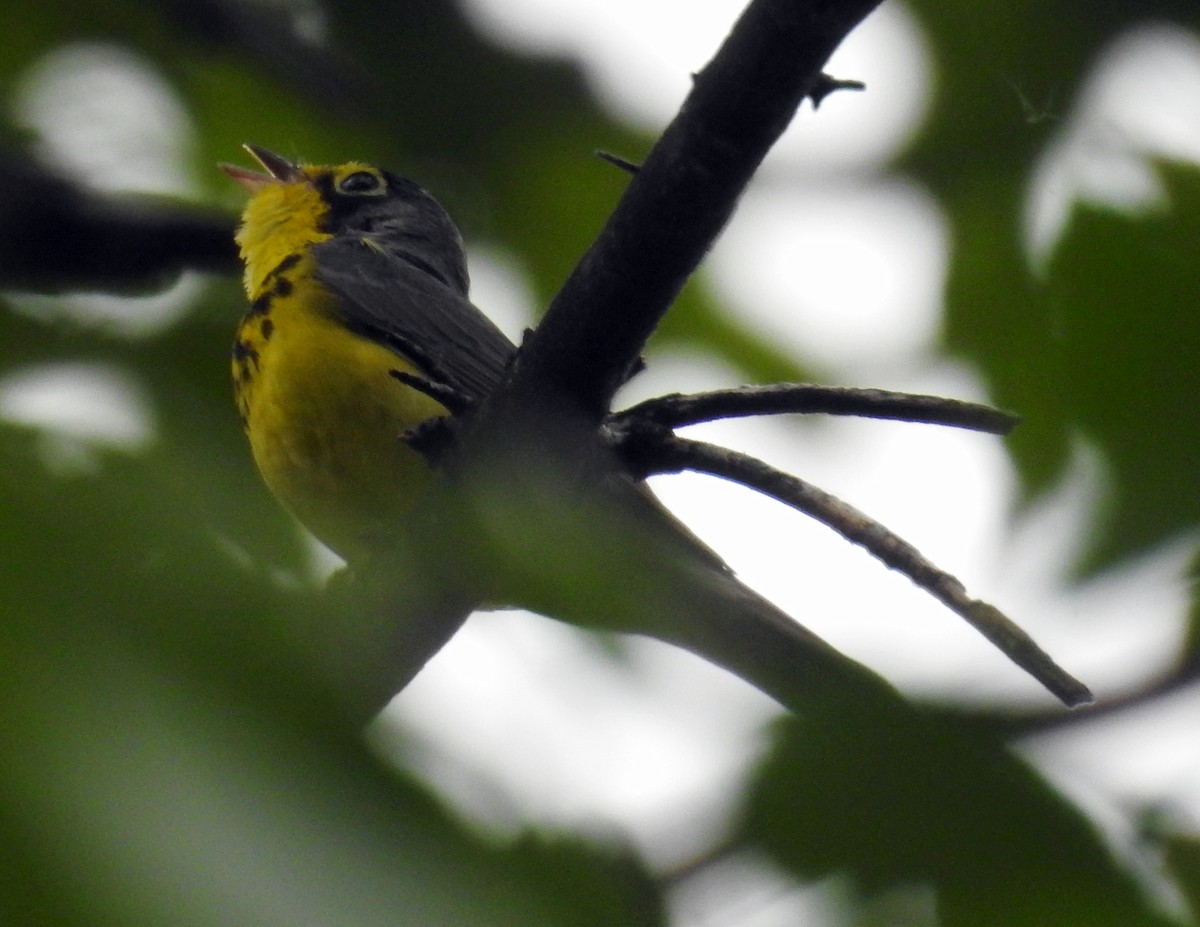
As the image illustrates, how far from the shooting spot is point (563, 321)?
2.39m

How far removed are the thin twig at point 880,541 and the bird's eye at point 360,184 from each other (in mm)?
3985

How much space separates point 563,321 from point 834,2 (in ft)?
2.56

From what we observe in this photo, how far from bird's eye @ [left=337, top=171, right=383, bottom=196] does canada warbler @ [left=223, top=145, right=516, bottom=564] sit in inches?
0.9

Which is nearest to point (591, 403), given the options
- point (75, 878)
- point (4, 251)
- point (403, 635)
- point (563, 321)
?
point (563, 321)

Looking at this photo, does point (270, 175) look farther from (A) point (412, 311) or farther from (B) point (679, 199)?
(B) point (679, 199)

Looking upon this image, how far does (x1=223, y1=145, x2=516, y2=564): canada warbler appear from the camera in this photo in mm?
5039

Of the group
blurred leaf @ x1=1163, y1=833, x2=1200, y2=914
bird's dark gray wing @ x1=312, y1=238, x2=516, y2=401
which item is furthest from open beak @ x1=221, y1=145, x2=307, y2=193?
blurred leaf @ x1=1163, y1=833, x2=1200, y2=914

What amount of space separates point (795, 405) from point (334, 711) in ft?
6.00

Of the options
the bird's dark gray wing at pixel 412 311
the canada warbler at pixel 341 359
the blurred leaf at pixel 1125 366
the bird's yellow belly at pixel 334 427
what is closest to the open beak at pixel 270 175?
the canada warbler at pixel 341 359

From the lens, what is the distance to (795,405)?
240 centimetres

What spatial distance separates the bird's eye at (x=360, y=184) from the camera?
20.5ft

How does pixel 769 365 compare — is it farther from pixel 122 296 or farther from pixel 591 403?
pixel 122 296

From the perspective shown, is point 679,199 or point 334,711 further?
point 679,199

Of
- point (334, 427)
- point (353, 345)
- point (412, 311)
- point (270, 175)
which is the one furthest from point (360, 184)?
point (334, 427)
